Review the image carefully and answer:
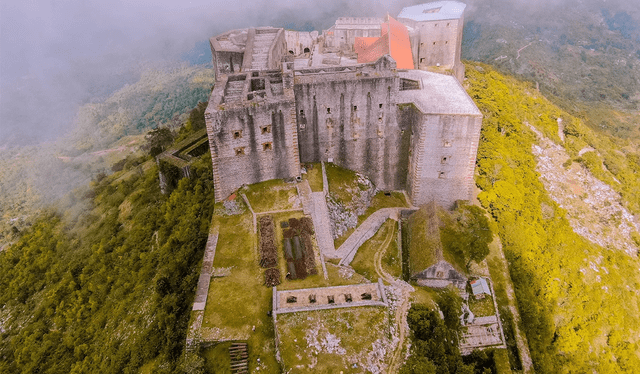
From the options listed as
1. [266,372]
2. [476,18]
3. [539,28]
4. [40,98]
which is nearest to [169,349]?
[266,372]

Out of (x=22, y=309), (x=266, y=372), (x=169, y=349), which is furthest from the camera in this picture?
(x=22, y=309)

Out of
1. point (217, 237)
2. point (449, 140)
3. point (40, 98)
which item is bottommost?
point (40, 98)

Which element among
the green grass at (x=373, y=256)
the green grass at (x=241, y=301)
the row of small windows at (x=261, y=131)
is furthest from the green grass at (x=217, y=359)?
the row of small windows at (x=261, y=131)

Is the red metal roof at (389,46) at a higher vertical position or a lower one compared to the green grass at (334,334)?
higher

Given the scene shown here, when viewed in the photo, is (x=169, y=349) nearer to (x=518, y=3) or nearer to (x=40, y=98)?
(x=40, y=98)

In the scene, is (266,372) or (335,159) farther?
(335,159)

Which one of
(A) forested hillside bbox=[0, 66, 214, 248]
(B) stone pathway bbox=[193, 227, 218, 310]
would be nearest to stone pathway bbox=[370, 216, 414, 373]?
(B) stone pathway bbox=[193, 227, 218, 310]

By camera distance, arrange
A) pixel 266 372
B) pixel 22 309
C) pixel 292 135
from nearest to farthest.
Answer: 1. pixel 266 372
2. pixel 292 135
3. pixel 22 309

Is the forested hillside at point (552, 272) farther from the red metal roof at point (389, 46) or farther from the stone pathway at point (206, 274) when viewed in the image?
the stone pathway at point (206, 274)
